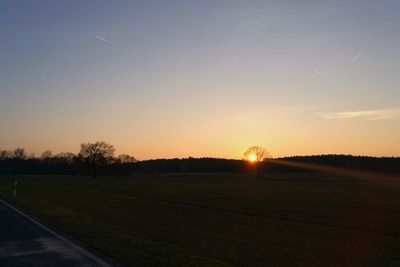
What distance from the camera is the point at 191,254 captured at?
37.8 feet

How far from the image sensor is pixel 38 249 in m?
11.2

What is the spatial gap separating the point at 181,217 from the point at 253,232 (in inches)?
260

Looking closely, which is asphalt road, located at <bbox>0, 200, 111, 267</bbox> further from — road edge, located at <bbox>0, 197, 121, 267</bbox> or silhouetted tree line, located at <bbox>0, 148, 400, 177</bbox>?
silhouetted tree line, located at <bbox>0, 148, 400, 177</bbox>

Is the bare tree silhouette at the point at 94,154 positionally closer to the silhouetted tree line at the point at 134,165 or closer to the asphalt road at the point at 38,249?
the silhouetted tree line at the point at 134,165

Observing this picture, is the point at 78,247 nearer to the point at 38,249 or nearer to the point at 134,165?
the point at 38,249

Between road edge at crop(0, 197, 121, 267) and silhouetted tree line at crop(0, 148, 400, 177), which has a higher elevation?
silhouetted tree line at crop(0, 148, 400, 177)

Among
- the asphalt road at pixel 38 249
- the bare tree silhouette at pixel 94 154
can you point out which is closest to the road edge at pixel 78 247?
the asphalt road at pixel 38 249

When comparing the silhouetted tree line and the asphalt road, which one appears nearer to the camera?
the asphalt road

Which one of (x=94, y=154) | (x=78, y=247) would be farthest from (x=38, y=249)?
(x=94, y=154)

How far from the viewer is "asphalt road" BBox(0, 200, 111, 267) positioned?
31.7ft

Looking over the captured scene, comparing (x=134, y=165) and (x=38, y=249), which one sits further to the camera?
(x=134, y=165)

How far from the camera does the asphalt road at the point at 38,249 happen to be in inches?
380

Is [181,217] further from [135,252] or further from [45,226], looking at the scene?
[135,252]

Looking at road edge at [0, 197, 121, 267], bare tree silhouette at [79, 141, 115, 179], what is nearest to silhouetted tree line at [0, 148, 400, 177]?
bare tree silhouette at [79, 141, 115, 179]
